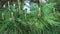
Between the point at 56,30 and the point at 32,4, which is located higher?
the point at 32,4

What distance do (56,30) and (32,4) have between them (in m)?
0.20

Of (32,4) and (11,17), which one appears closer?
(11,17)

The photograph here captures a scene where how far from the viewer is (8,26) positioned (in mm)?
949

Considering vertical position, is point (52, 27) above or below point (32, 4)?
below

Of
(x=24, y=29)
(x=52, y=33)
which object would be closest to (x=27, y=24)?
(x=24, y=29)

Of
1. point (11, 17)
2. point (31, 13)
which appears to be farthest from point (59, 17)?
point (11, 17)

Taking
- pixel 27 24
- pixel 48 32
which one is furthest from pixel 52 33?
pixel 27 24

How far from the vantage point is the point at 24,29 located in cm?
94

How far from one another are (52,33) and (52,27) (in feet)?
0.10

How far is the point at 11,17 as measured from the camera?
3.03 feet

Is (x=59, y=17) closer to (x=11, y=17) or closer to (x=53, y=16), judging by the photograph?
(x=53, y=16)

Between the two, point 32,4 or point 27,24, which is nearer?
point 27,24

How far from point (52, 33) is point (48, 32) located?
0.9 inches

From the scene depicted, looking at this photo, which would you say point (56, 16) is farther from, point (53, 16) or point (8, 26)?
point (8, 26)
